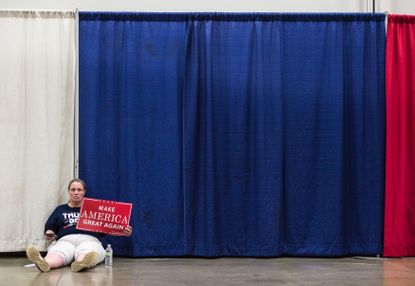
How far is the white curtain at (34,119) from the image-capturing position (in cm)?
438

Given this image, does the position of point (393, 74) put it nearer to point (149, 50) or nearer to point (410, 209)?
point (410, 209)

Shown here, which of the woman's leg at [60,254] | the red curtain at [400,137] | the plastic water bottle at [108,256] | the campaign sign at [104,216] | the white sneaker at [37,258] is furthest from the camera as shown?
the red curtain at [400,137]

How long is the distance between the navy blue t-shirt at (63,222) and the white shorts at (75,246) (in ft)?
0.20

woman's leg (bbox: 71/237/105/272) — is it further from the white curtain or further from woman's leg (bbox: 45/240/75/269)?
the white curtain

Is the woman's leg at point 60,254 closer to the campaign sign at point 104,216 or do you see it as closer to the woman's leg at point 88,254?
the woman's leg at point 88,254

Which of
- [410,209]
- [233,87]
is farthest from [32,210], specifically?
[410,209]

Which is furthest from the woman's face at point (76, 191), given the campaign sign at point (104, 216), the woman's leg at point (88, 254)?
the woman's leg at point (88, 254)

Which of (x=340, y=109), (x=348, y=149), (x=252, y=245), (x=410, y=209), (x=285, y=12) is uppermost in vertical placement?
(x=285, y=12)

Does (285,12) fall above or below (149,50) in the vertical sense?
above

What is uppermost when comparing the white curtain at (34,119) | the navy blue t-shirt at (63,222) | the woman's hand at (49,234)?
the white curtain at (34,119)

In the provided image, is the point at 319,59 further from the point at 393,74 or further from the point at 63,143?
the point at 63,143

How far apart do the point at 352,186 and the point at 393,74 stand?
3.28 feet

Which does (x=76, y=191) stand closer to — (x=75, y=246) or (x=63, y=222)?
(x=63, y=222)

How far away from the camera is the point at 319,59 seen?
4.53m
